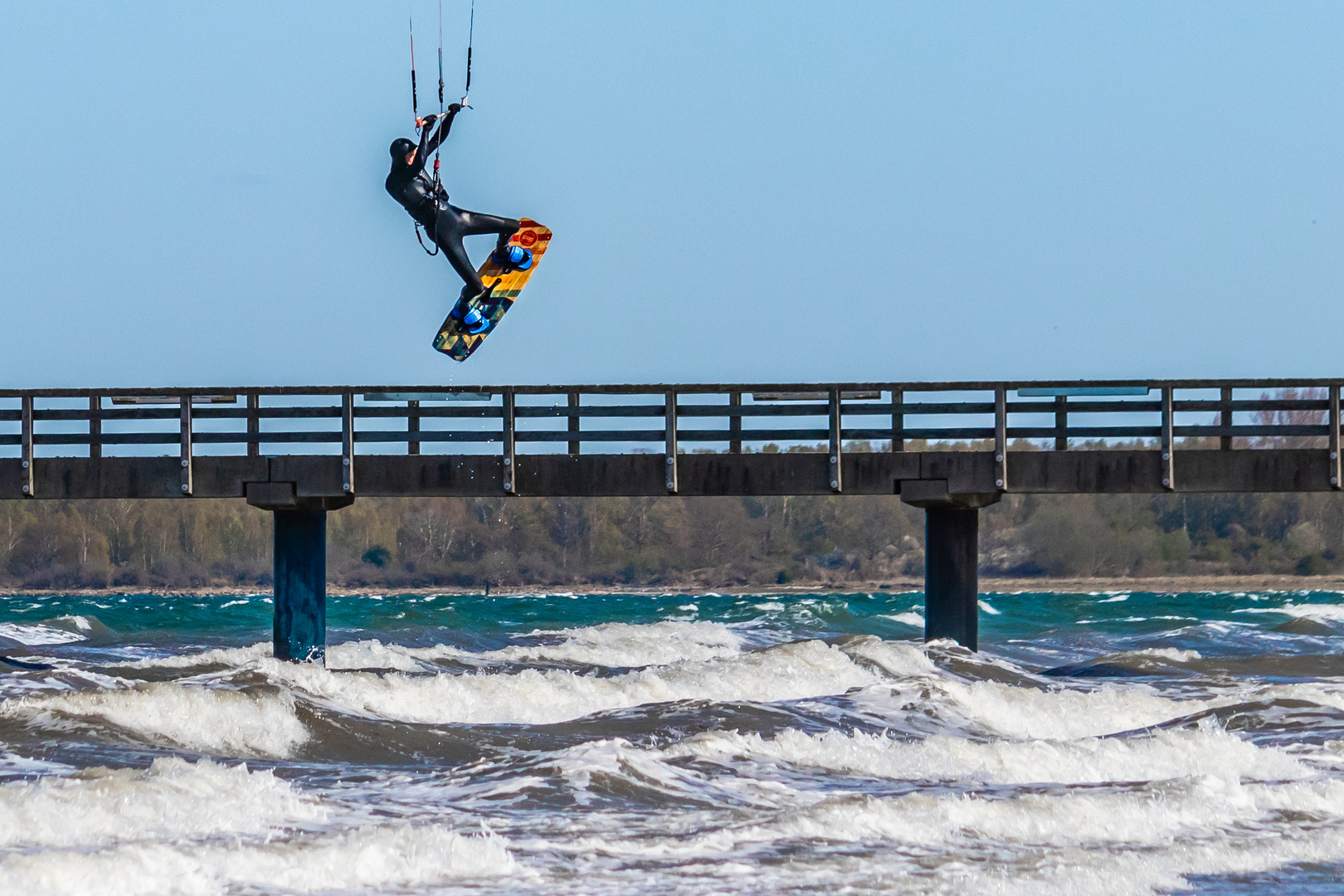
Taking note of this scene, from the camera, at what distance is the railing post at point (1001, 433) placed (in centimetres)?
1958

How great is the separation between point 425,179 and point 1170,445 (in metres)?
10.3

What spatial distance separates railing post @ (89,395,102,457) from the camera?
778 inches

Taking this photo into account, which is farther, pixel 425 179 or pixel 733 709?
pixel 425 179

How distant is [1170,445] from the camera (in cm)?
1930

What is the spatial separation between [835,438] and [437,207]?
20.0ft

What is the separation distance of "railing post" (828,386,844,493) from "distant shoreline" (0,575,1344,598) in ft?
228

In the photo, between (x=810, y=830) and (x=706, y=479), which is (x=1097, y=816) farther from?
(x=706, y=479)

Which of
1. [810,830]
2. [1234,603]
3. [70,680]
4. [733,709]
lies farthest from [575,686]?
[1234,603]

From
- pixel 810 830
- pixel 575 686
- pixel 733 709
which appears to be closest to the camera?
pixel 810 830

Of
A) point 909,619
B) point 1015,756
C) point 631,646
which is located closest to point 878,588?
point 909,619

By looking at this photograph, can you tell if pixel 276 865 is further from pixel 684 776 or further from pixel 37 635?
pixel 37 635

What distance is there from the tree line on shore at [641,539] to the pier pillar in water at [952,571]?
76.4 metres

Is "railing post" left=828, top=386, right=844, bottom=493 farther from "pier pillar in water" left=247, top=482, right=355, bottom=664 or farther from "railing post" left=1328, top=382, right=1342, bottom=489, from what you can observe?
"pier pillar in water" left=247, top=482, right=355, bottom=664

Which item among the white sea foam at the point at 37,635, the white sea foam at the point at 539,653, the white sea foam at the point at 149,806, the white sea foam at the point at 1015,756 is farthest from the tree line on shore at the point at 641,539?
the white sea foam at the point at 149,806
